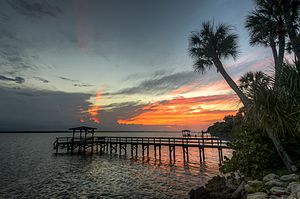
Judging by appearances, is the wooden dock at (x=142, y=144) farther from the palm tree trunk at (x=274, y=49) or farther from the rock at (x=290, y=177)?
the rock at (x=290, y=177)

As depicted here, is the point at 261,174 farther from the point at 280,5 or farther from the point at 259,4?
the point at 259,4

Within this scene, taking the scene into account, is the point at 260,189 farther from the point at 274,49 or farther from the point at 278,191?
the point at 274,49

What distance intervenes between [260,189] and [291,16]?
10028mm

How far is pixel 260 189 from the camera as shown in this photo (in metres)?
7.73

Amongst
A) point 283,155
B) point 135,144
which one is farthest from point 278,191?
point 135,144

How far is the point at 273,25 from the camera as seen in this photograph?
11.6 meters

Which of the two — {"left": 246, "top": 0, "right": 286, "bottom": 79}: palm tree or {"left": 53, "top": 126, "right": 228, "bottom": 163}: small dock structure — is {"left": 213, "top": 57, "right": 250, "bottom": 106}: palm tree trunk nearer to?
{"left": 246, "top": 0, "right": 286, "bottom": 79}: palm tree

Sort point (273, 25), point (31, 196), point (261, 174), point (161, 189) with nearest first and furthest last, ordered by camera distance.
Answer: point (261, 174) < point (273, 25) < point (31, 196) < point (161, 189)

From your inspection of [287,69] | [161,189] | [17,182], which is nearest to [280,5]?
[287,69]

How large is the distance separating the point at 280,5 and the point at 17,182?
24873 millimetres

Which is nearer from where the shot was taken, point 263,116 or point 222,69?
point 263,116

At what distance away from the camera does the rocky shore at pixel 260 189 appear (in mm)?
6750

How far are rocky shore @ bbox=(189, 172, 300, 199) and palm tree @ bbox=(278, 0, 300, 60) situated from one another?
6.72 metres

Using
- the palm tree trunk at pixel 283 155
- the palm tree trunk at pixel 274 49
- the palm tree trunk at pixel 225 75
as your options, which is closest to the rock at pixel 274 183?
the palm tree trunk at pixel 283 155
